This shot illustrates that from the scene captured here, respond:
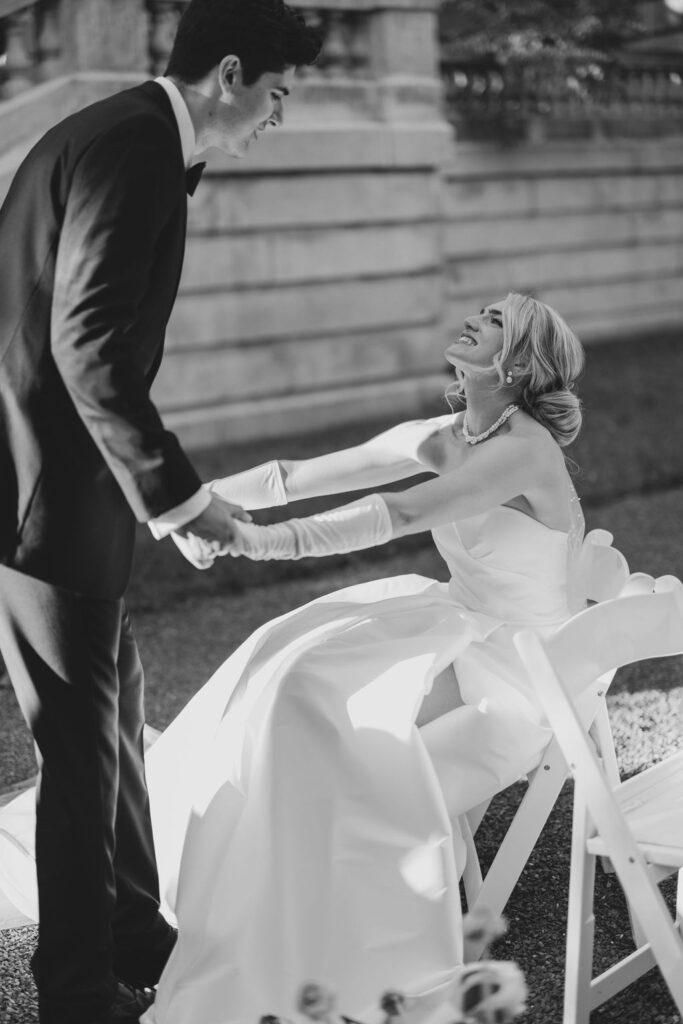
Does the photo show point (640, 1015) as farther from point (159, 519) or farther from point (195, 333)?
point (195, 333)

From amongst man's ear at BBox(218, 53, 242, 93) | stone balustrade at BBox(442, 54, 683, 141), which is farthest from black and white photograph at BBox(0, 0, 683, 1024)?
stone balustrade at BBox(442, 54, 683, 141)

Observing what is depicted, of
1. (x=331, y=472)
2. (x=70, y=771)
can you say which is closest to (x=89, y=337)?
(x=70, y=771)

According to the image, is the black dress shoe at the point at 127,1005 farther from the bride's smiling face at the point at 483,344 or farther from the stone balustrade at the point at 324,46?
the stone balustrade at the point at 324,46

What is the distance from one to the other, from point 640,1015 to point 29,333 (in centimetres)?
203

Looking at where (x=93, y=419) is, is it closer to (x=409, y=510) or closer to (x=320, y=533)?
(x=320, y=533)

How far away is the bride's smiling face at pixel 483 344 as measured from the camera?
3.50m

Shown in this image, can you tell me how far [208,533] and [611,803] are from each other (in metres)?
0.96

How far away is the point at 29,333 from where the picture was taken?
256 cm

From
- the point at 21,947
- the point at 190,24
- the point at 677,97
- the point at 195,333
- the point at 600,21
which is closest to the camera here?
the point at 190,24

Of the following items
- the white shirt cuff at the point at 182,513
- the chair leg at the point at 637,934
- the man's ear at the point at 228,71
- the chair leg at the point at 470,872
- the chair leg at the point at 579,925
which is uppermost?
the man's ear at the point at 228,71

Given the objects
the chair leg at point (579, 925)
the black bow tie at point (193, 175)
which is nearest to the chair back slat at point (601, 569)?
the chair leg at point (579, 925)

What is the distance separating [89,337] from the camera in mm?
2449

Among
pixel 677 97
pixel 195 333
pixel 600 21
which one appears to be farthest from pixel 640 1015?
pixel 677 97

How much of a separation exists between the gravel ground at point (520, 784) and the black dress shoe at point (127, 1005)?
0.97 feet
